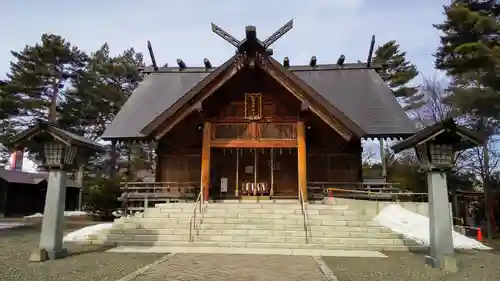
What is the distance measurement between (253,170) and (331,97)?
20.6 feet

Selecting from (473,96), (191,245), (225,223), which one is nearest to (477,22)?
(473,96)

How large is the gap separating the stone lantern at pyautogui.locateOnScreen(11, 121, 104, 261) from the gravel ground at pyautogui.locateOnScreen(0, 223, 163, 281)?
1.98 ft

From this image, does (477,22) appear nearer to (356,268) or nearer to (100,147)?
(356,268)

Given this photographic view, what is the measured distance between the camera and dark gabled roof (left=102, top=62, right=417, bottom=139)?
1817cm

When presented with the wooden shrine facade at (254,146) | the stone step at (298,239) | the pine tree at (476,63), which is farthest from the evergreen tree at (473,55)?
the stone step at (298,239)

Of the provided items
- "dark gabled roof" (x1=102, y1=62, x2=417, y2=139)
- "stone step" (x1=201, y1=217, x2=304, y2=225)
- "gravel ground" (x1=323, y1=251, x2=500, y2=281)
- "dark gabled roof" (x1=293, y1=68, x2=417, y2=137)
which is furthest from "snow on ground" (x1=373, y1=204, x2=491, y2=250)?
"dark gabled roof" (x1=102, y1=62, x2=417, y2=139)

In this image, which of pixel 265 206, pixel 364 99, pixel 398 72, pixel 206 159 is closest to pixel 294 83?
pixel 206 159

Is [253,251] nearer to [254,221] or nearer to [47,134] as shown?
[254,221]

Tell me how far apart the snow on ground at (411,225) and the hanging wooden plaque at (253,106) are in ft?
20.0

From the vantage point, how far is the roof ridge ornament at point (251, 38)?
45.1 ft

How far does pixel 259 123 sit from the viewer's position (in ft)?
50.9

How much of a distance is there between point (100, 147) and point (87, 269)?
3.47 meters

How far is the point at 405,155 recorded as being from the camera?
103ft

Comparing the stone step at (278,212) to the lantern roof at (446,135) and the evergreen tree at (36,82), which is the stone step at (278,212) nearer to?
the lantern roof at (446,135)
